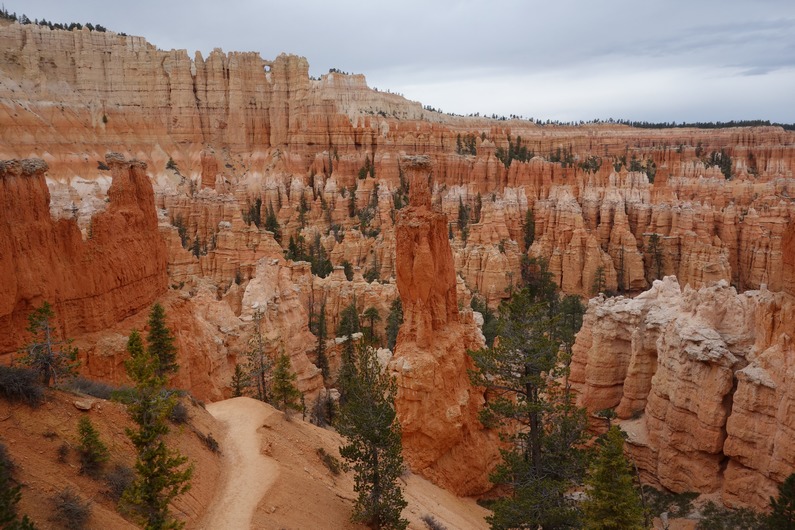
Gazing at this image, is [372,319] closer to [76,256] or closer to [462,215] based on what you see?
→ [76,256]

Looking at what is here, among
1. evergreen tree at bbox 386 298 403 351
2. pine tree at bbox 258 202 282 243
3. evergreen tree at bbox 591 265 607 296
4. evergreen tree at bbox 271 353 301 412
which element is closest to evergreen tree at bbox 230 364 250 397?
evergreen tree at bbox 271 353 301 412

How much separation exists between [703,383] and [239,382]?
17.2 metres

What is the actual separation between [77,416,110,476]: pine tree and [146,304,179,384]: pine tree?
6195 mm

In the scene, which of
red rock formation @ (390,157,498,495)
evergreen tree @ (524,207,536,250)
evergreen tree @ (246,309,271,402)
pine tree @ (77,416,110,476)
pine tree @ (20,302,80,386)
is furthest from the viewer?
evergreen tree @ (524,207,536,250)

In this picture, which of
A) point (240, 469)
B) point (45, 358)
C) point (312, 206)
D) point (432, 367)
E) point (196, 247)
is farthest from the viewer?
point (312, 206)

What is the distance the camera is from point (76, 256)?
48.4ft

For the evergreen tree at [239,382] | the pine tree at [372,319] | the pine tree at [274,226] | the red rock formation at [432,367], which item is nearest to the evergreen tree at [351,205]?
the pine tree at [274,226]

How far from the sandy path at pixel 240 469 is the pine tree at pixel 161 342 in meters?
2.04

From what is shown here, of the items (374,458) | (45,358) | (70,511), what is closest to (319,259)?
(45,358)

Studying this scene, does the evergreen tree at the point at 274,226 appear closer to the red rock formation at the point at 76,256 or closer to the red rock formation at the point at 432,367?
the red rock formation at the point at 76,256

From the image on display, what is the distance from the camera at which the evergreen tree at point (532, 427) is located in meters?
12.1

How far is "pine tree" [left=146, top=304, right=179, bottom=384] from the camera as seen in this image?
15620 mm

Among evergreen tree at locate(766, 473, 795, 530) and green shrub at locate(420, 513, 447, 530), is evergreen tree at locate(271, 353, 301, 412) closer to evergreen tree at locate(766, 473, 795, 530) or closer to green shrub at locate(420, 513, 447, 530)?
green shrub at locate(420, 513, 447, 530)

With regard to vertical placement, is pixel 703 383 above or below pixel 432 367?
below
